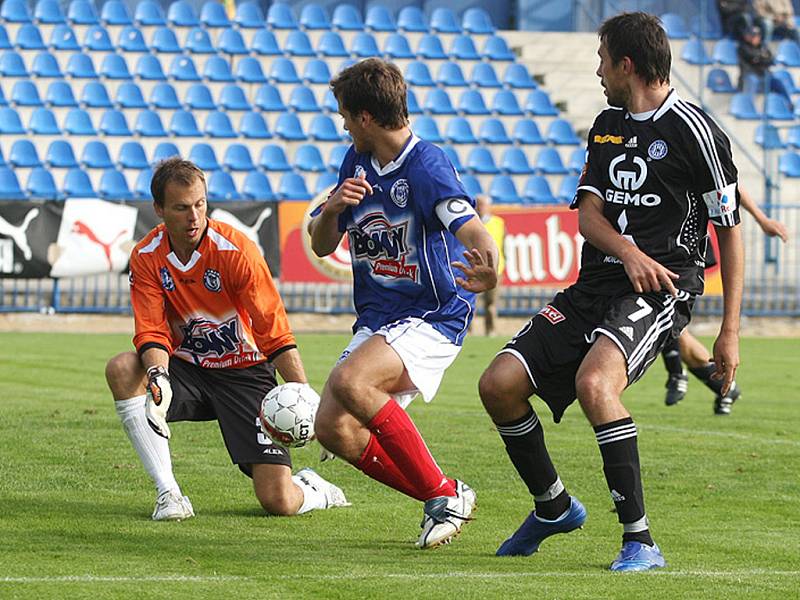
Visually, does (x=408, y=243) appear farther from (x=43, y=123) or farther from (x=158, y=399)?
(x=43, y=123)

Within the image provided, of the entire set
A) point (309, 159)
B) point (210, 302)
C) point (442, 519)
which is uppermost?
point (210, 302)

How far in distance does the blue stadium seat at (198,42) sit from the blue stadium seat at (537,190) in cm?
618

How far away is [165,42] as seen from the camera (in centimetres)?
2459

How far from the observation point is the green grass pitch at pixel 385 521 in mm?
4910

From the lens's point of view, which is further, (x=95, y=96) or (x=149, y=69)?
(x=149, y=69)

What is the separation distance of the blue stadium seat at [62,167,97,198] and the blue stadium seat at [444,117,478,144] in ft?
21.0

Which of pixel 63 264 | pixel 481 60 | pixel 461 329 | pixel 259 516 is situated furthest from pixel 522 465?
pixel 481 60

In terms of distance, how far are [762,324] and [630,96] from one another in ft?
52.4

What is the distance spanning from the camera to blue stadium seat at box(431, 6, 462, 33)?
26703 millimetres

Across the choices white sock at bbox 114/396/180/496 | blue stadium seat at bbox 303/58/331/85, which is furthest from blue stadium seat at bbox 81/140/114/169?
white sock at bbox 114/396/180/496

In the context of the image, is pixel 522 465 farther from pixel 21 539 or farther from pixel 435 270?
pixel 21 539

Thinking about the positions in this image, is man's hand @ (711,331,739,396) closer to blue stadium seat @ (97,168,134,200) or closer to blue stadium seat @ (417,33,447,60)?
blue stadium seat @ (97,168,134,200)

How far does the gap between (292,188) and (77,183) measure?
10.9 feet

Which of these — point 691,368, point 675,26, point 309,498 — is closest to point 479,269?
point 309,498
